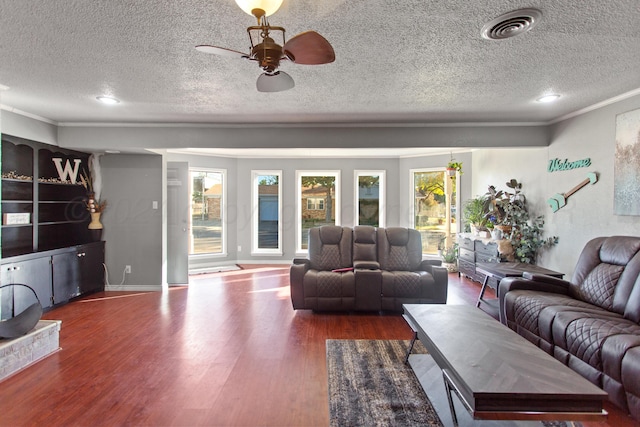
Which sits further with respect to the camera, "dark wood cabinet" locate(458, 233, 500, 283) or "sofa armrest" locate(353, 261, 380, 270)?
"dark wood cabinet" locate(458, 233, 500, 283)

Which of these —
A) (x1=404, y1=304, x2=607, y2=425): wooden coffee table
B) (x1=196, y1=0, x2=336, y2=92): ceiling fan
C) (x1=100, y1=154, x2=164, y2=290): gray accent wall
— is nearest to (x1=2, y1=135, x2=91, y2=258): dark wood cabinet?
(x1=100, y1=154, x2=164, y2=290): gray accent wall

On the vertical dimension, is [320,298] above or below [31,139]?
below

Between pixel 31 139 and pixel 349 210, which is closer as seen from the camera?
pixel 31 139

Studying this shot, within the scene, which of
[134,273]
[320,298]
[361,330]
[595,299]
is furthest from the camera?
[134,273]

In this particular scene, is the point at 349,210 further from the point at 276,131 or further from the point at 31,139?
the point at 31,139

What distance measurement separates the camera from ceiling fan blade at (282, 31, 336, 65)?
1.61 meters

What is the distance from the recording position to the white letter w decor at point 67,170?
15.3ft

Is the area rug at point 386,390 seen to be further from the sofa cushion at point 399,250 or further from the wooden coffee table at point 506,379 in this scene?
the sofa cushion at point 399,250

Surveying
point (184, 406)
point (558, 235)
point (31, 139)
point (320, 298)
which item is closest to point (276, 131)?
point (320, 298)

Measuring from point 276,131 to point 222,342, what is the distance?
111 inches

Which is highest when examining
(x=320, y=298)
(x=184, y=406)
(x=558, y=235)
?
(x=558, y=235)

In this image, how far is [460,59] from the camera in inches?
98.5

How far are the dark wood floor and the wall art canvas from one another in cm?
208

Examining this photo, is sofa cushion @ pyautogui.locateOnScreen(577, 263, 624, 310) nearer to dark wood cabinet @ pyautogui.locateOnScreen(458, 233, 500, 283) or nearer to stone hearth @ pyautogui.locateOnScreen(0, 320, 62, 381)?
dark wood cabinet @ pyautogui.locateOnScreen(458, 233, 500, 283)
